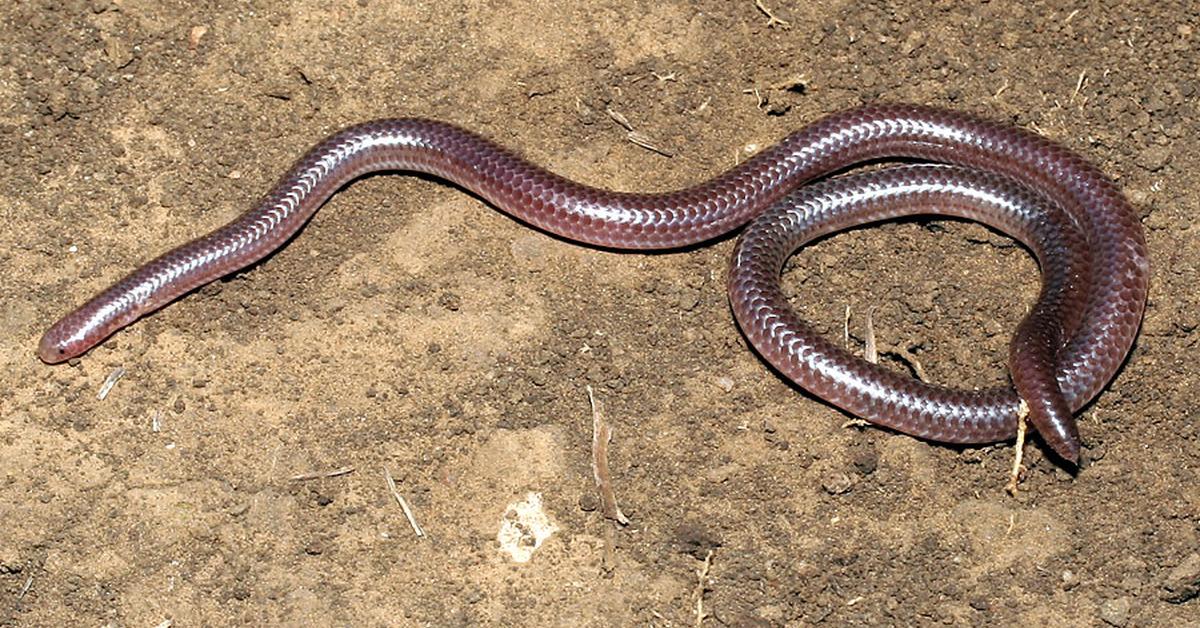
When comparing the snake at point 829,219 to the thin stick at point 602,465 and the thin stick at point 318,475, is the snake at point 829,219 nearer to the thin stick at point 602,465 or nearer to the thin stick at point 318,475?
the thin stick at point 602,465

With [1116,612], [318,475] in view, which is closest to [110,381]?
[318,475]

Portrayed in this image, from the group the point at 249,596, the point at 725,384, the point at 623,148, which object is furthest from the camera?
the point at 623,148

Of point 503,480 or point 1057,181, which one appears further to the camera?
point 1057,181

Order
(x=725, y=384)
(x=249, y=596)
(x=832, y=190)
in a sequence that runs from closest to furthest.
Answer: (x=249, y=596)
(x=725, y=384)
(x=832, y=190)

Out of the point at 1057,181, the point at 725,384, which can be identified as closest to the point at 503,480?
the point at 725,384

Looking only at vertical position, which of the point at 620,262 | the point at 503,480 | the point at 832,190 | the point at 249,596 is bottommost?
the point at 249,596

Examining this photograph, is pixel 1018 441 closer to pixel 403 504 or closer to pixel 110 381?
pixel 403 504

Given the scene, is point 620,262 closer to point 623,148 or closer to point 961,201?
point 623,148

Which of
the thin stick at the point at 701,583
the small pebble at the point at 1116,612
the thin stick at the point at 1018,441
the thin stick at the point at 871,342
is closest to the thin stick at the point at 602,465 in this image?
the thin stick at the point at 701,583
